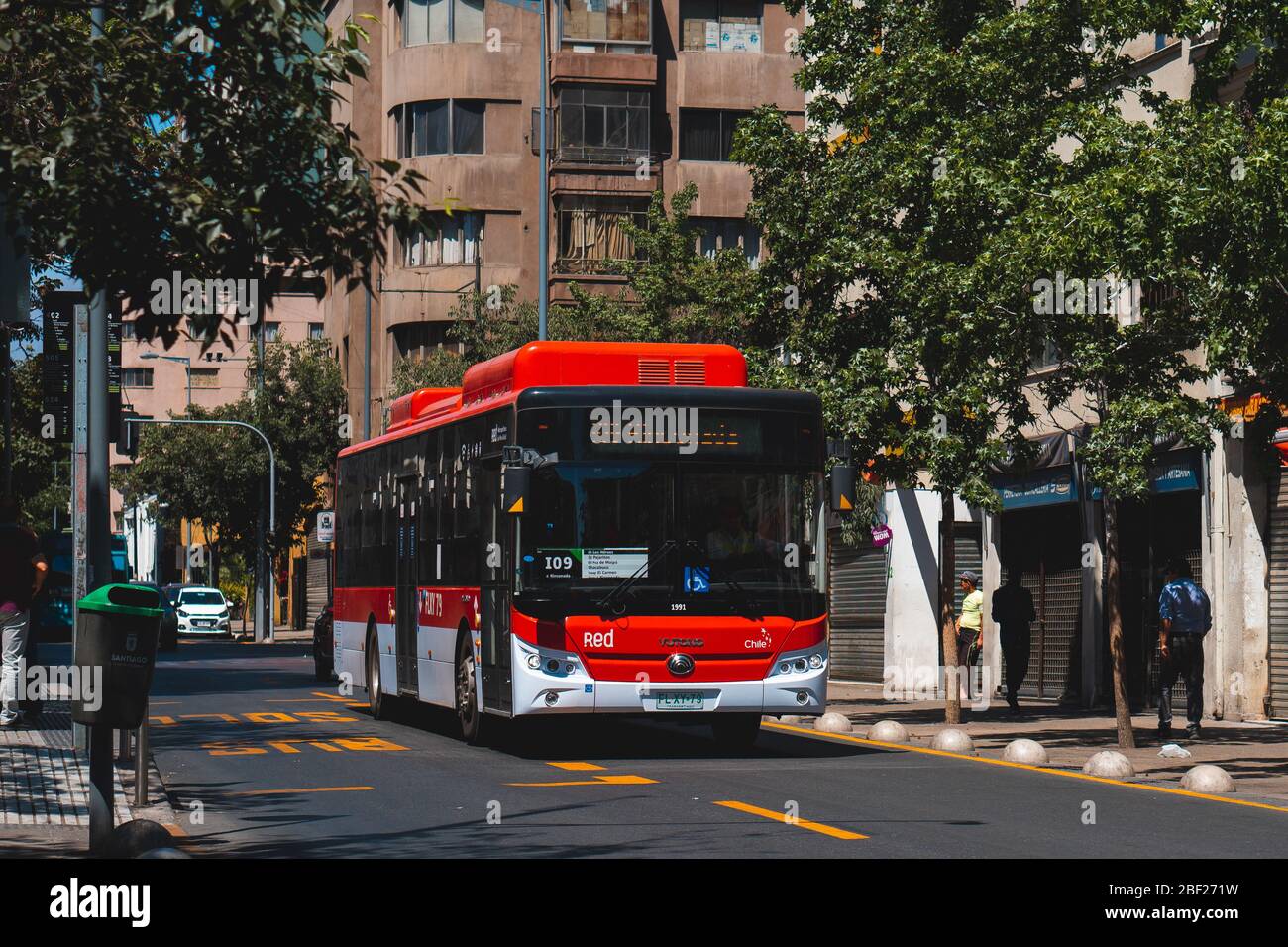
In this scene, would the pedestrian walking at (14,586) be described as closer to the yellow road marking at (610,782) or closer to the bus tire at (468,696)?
the bus tire at (468,696)

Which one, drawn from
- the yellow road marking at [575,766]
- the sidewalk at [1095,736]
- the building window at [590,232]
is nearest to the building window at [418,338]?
the building window at [590,232]

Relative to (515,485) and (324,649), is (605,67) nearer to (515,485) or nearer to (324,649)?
(324,649)

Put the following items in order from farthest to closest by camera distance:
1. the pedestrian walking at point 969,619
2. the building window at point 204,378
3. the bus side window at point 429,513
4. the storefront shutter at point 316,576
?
the building window at point 204,378 → the storefront shutter at point 316,576 → the pedestrian walking at point 969,619 → the bus side window at point 429,513

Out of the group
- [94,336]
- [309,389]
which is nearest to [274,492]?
[309,389]

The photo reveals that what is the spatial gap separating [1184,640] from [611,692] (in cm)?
703

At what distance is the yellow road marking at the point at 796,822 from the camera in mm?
12125

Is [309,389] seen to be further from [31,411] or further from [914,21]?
[914,21]

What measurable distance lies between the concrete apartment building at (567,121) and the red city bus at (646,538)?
3786 cm

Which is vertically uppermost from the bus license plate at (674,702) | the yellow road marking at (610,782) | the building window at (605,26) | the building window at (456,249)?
the building window at (605,26)

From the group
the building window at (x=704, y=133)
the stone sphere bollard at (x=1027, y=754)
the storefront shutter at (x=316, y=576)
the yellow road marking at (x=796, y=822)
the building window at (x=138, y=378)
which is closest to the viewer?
the yellow road marking at (x=796, y=822)

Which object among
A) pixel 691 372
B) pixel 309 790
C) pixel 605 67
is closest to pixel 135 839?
pixel 309 790

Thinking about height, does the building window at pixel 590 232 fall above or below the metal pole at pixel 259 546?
above

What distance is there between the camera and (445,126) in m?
58.8

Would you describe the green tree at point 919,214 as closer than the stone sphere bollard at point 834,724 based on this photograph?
Yes
